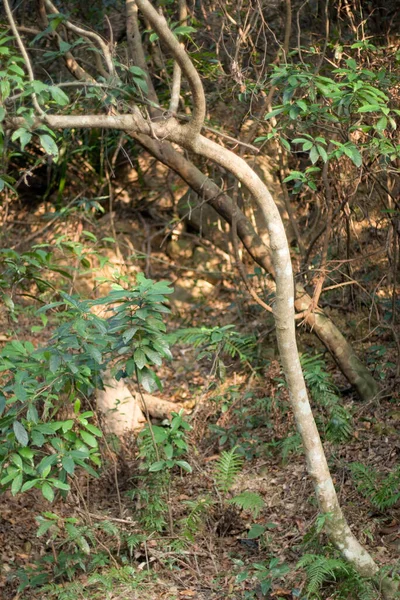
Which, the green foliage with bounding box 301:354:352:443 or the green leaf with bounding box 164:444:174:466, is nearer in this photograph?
the green leaf with bounding box 164:444:174:466

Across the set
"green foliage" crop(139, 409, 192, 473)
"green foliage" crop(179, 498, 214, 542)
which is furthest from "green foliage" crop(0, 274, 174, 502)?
"green foliage" crop(179, 498, 214, 542)

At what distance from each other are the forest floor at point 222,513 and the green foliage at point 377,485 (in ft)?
0.34

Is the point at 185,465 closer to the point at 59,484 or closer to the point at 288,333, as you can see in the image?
the point at 59,484

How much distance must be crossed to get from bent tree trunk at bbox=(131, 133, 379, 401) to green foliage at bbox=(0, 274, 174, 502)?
2026 millimetres

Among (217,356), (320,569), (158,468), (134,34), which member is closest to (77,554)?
(158,468)

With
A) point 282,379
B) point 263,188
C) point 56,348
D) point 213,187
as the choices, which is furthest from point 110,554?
point 213,187

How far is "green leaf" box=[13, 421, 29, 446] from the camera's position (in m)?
4.30

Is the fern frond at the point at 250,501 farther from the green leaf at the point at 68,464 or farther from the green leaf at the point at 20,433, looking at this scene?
the green leaf at the point at 20,433

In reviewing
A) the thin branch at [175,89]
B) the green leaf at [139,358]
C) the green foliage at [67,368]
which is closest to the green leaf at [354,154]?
the thin branch at [175,89]

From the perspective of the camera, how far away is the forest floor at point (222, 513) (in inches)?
198

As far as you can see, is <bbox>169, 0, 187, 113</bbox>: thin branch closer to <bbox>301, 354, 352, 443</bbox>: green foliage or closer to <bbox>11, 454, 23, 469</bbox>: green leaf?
<bbox>11, 454, 23, 469</bbox>: green leaf

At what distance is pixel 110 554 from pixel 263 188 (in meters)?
2.77

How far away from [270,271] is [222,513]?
7.54 feet

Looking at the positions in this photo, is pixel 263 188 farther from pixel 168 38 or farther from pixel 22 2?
pixel 22 2
